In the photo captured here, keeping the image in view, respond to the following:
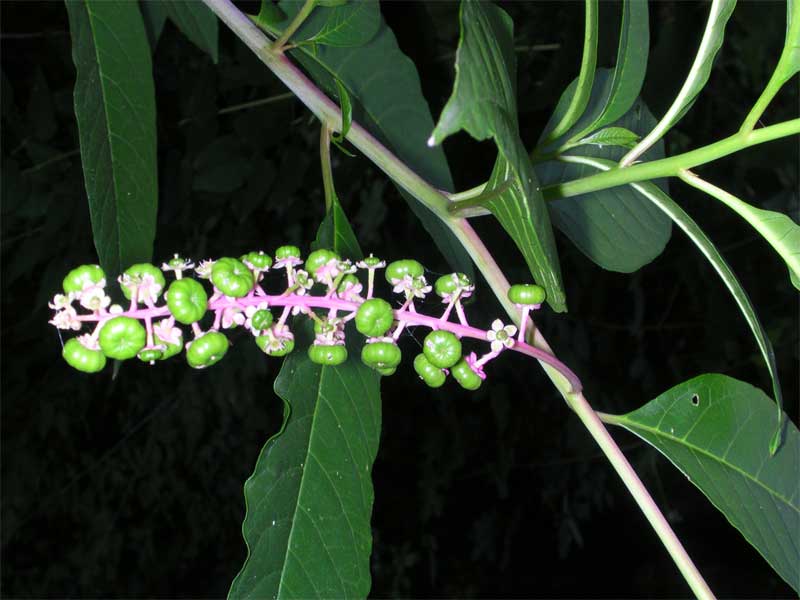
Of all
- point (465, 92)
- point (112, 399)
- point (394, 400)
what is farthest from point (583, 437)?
point (465, 92)

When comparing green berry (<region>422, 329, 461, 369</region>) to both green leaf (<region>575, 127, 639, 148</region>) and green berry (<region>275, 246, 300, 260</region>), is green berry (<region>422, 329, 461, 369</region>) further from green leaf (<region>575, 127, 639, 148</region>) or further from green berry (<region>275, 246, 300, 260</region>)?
green leaf (<region>575, 127, 639, 148</region>)

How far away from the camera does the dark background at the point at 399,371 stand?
2.93 m

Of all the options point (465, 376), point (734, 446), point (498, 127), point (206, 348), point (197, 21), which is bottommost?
point (734, 446)

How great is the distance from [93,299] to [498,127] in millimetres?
602

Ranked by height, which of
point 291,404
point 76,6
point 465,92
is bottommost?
point 291,404

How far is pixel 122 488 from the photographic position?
5391 mm

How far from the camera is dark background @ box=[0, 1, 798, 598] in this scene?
2928mm

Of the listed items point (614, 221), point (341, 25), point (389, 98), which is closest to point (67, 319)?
point (341, 25)

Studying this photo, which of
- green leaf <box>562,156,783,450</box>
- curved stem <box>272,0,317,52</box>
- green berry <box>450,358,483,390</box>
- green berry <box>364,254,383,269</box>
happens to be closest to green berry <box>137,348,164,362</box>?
green berry <box>364,254,383,269</box>

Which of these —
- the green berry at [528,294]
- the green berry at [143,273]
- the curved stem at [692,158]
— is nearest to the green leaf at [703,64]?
the curved stem at [692,158]

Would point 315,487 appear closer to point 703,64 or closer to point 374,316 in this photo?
point 374,316

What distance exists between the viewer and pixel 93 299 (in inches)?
39.6

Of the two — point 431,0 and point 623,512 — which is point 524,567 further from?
point 431,0

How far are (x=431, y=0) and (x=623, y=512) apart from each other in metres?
5.95
